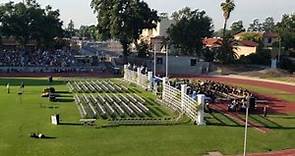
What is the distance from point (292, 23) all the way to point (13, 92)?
60.8 metres

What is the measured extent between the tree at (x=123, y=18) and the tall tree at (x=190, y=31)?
400cm

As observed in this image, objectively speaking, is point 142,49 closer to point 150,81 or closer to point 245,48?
point 245,48

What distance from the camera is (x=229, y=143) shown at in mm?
24984

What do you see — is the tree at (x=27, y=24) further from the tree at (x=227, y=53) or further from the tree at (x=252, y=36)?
the tree at (x=252, y=36)

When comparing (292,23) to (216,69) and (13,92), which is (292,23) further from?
(13,92)

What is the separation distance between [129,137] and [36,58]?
50815 millimetres

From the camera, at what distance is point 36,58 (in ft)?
241

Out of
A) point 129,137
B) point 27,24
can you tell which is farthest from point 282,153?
point 27,24

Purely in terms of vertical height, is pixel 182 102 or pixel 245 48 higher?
pixel 245 48

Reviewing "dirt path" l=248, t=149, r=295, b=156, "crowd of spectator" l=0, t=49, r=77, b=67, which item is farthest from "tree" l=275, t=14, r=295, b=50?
"dirt path" l=248, t=149, r=295, b=156

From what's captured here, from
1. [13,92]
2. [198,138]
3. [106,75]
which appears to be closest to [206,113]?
[198,138]

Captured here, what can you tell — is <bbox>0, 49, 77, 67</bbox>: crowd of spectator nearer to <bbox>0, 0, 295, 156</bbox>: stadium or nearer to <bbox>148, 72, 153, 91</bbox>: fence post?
<bbox>0, 0, 295, 156</bbox>: stadium

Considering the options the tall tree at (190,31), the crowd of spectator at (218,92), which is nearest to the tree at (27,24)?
the tall tree at (190,31)

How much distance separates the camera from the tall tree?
7862 cm
